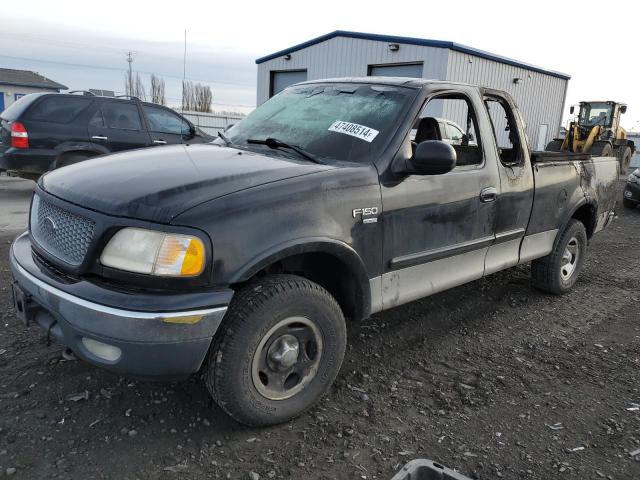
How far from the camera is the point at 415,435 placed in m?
2.76

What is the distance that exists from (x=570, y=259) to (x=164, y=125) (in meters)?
7.36

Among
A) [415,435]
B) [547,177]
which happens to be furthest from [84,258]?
[547,177]

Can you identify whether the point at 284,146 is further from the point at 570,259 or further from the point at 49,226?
the point at 570,259

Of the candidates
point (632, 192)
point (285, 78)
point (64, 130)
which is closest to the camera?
point (64, 130)

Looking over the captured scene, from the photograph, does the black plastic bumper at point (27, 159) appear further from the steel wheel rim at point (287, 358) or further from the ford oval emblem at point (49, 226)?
the steel wheel rim at point (287, 358)

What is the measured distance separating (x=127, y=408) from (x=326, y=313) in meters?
1.21

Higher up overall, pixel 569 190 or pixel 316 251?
pixel 569 190

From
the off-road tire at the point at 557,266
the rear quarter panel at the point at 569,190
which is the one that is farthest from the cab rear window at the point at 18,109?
the off-road tire at the point at 557,266

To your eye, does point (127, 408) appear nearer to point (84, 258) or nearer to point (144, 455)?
point (144, 455)

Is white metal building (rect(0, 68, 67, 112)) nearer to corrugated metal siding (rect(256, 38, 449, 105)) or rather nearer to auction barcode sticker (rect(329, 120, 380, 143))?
corrugated metal siding (rect(256, 38, 449, 105))

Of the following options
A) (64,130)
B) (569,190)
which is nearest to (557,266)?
(569,190)

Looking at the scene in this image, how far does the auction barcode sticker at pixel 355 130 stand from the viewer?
321cm

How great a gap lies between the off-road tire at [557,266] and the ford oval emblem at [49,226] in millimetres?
4158

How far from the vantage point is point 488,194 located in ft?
12.3
